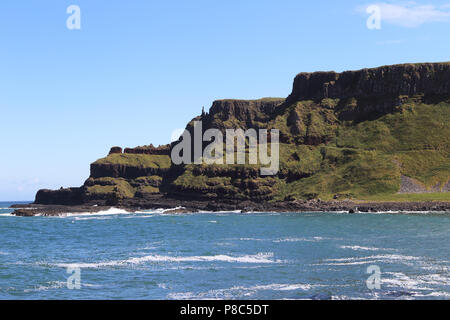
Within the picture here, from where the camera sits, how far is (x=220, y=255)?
188 feet

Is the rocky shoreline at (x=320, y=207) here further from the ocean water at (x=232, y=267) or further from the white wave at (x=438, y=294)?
the white wave at (x=438, y=294)

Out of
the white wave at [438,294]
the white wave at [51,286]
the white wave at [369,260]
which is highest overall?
the white wave at [438,294]

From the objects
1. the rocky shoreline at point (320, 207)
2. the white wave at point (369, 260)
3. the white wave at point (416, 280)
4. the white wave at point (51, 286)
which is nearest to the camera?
the white wave at point (416, 280)

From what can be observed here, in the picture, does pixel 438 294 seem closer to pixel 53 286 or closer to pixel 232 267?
pixel 232 267

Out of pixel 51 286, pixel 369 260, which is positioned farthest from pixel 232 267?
pixel 51 286
